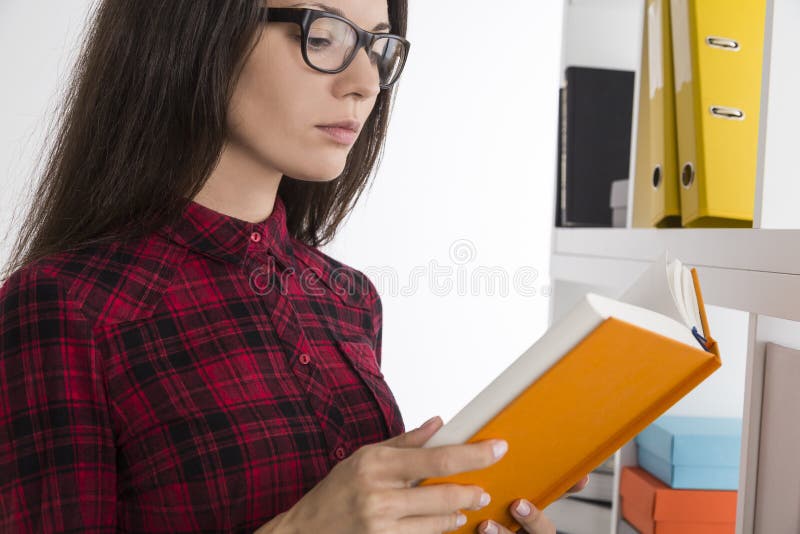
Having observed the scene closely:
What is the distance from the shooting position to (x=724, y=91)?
0.85 metres

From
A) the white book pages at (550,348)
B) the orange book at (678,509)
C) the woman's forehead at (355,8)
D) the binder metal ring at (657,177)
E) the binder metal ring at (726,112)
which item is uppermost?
the woman's forehead at (355,8)

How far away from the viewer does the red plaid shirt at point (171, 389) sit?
680mm

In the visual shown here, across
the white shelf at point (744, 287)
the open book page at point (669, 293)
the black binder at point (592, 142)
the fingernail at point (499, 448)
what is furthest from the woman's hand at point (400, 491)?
the black binder at point (592, 142)

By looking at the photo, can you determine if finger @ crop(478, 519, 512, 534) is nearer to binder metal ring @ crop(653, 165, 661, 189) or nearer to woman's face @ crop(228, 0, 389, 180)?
woman's face @ crop(228, 0, 389, 180)

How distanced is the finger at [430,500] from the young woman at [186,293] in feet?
0.16

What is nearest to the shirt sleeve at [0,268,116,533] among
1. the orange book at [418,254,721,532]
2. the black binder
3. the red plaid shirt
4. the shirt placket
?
the red plaid shirt

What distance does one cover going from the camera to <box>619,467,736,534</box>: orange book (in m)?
1.03

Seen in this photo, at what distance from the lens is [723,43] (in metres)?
0.87

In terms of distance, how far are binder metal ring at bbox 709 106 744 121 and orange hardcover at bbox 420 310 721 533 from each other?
36 centimetres

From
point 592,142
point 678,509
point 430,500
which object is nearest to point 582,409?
point 430,500

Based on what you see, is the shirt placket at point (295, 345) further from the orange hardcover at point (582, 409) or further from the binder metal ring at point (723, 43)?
the binder metal ring at point (723, 43)

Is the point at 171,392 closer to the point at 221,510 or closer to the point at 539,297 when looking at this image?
the point at 221,510

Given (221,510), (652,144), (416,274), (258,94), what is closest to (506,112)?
(416,274)

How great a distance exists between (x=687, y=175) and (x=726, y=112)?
0.09 m
